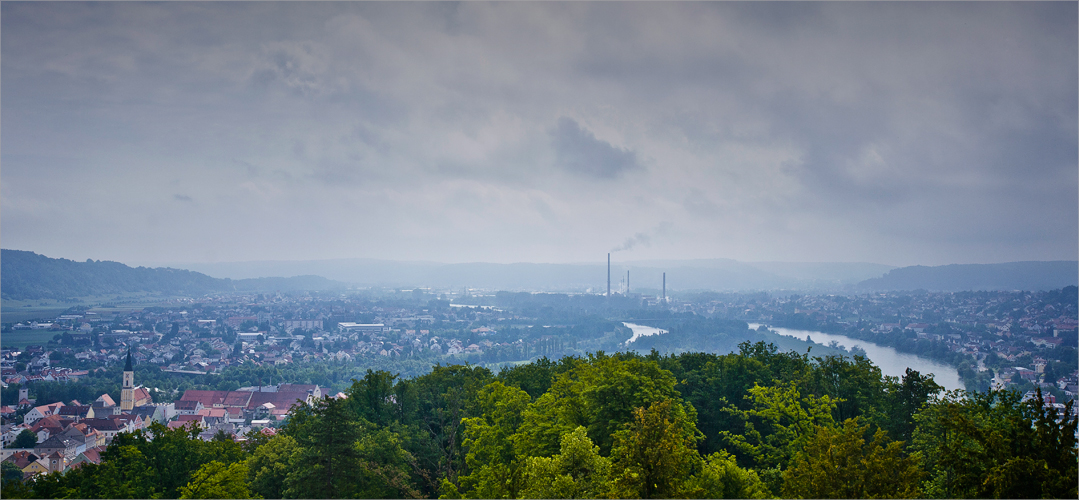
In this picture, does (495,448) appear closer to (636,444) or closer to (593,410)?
(593,410)

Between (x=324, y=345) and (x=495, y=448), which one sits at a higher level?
(x=495, y=448)

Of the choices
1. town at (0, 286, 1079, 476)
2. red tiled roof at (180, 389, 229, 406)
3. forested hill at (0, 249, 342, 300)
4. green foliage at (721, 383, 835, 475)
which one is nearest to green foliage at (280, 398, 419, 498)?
town at (0, 286, 1079, 476)

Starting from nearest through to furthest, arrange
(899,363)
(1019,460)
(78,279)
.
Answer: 1. (1019,460)
2. (899,363)
3. (78,279)

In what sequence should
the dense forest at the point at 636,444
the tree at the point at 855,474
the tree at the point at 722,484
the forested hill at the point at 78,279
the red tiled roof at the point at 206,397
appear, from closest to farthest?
the tree at the point at 855,474
the dense forest at the point at 636,444
the tree at the point at 722,484
the red tiled roof at the point at 206,397
the forested hill at the point at 78,279

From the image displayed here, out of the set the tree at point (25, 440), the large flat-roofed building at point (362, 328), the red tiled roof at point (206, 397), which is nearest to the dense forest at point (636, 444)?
the tree at point (25, 440)

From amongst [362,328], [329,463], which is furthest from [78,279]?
[329,463]

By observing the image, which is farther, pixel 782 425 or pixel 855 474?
pixel 782 425

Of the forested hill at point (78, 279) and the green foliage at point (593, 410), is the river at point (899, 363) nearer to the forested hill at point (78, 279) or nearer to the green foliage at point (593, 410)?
the green foliage at point (593, 410)

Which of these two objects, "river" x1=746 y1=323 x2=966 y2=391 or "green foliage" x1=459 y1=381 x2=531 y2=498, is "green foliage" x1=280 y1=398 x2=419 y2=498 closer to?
"green foliage" x1=459 y1=381 x2=531 y2=498
